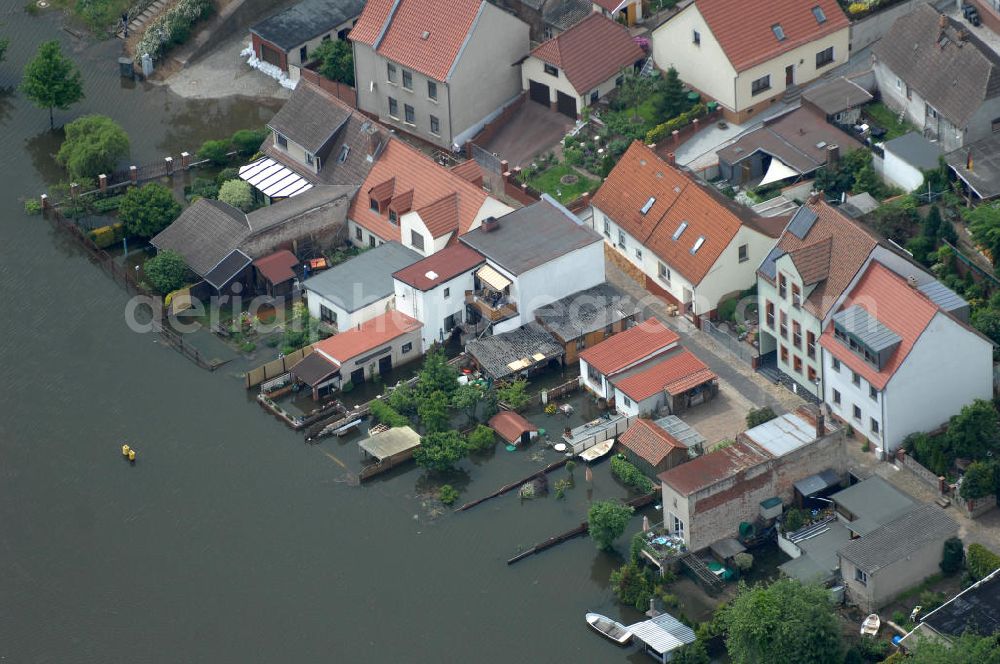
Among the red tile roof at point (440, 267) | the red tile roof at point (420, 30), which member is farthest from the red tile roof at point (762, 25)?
the red tile roof at point (440, 267)

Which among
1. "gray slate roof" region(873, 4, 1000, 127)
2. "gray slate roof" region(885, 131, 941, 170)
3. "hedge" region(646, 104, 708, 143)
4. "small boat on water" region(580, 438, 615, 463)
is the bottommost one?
"small boat on water" region(580, 438, 615, 463)

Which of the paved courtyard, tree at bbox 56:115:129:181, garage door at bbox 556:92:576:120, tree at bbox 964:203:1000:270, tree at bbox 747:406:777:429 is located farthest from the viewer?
garage door at bbox 556:92:576:120

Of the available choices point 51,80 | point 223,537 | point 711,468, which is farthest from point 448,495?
point 51,80

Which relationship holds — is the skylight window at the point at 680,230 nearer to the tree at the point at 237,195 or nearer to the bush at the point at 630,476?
the bush at the point at 630,476

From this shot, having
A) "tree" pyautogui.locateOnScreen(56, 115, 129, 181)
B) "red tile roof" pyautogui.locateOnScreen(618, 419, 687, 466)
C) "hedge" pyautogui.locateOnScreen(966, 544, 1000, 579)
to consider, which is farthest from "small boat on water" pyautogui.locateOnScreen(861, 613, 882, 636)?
"tree" pyautogui.locateOnScreen(56, 115, 129, 181)

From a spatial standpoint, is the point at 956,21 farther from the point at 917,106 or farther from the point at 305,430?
the point at 305,430

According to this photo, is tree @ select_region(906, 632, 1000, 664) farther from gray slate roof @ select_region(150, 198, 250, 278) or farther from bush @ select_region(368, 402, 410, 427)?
gray slate roof @ select_region(150, 198, 250, 278)
